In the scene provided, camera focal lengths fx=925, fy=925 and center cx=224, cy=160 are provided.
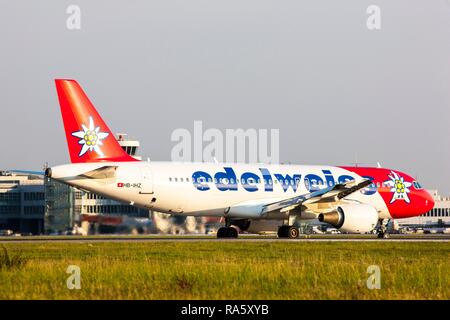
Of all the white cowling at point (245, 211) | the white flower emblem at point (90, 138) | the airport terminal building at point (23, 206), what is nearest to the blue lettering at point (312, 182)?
the white cowling at point (245, 211)

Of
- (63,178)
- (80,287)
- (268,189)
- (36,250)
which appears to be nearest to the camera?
(80,287)

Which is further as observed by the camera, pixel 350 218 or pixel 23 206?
pixel 23 206

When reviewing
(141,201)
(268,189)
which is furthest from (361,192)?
(141,201)

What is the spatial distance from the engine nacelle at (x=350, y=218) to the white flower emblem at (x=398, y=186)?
7.47 m

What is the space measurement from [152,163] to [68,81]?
19.9 feet

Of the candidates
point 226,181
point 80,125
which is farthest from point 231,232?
point 80,125

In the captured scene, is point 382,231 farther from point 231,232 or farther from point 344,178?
point 231,232

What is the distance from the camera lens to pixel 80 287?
20375 mm

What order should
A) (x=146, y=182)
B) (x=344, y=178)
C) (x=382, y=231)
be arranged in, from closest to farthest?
(x=146, y=182), (x=344, y=178), (x=382, y=231)

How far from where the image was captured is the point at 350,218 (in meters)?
47.9

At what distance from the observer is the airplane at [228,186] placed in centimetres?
4556

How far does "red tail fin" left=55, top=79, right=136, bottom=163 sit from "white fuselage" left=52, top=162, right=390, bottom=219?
892 mm

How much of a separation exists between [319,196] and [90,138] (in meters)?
12.3
